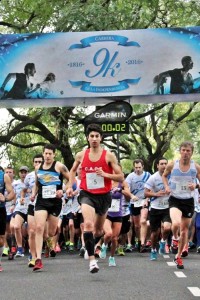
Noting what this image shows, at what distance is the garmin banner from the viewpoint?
22938 mm

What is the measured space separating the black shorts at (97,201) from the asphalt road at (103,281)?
90 centimetres

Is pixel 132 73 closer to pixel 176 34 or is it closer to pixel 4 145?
pixel 176 34

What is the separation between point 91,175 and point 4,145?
75.9 ft

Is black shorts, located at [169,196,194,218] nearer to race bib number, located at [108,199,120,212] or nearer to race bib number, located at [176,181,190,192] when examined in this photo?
race bib number, located at [176,181,190,192]

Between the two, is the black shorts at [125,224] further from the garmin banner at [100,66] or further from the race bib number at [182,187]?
the garmin banner at [100,66]

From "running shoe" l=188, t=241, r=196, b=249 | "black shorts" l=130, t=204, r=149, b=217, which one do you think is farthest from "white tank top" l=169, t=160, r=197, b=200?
"running shoe" l=188, t=241, r=196, b=249

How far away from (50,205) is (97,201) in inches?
75.7

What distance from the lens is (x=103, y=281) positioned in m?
11.6

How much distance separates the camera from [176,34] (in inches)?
914

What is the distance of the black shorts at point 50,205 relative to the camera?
13742 mm

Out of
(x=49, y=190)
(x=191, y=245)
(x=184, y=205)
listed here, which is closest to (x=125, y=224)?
(x=191, y=245)

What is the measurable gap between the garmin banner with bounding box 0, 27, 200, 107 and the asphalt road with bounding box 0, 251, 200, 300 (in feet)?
25.4

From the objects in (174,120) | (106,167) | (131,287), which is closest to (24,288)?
(131,287)

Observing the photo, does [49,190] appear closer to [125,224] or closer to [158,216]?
[158,216]
